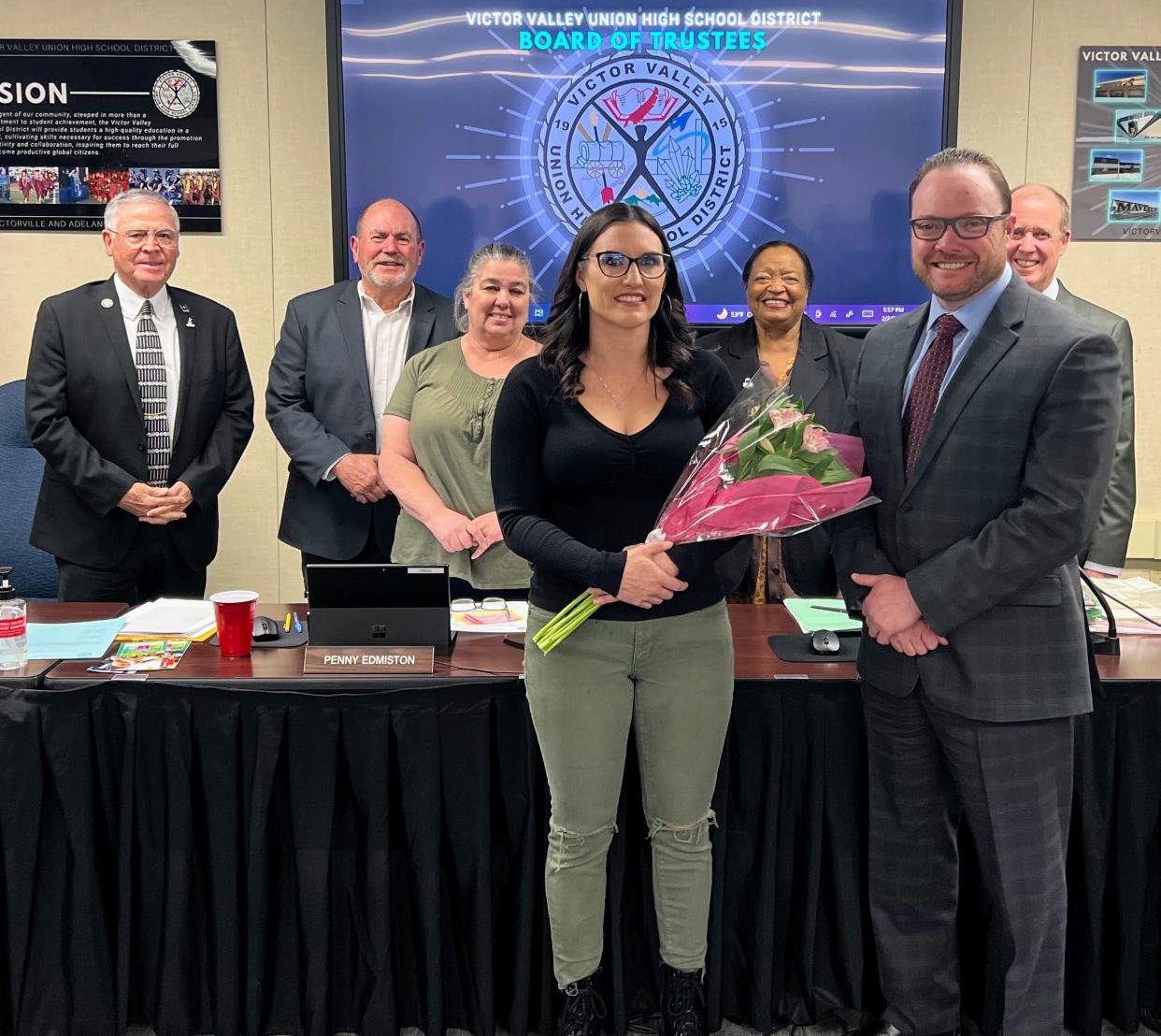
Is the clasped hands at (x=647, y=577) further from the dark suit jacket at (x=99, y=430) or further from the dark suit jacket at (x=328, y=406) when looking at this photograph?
the dark suit jacket at (x=99, y=430)

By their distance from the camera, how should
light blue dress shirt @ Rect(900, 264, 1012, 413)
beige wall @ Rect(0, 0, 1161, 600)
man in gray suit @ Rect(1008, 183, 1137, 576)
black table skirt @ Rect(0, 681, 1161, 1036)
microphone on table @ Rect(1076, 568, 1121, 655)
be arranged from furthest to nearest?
beige wall @ Rect(0, 0, 1161, 600) < man in gray suit @ Rect(1008, 183, 1137, 576) < microphone on table @ Rect(1076, 568, 1121, 655) < black table skirt @ Rect(0, 681, 1161, 1036) < light blue dress shirt @ Rect(900, 264, 1012, 413)

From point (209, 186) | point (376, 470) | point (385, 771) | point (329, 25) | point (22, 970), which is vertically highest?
point (329, 25)

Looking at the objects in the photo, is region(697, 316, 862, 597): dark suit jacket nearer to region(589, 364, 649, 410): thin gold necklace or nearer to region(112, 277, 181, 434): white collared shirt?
region(589, 364, 649, 410): thin gold necklace

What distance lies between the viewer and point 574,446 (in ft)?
→ 6.31

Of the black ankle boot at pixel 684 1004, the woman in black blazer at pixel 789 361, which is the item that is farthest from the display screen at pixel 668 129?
the black ankle boot at pixel 684 1004

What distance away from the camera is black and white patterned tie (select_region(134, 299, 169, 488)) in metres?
3.34

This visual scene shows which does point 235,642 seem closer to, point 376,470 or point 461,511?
point 461,511

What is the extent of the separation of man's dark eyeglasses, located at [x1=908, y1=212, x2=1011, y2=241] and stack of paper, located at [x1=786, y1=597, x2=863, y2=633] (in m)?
0.90

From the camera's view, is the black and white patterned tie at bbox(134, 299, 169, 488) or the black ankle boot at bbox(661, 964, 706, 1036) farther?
the black and white patterned tie at bbox(134, 299, 169, 488)

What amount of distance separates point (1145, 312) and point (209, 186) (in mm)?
3677

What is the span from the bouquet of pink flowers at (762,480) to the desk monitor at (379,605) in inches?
24.7

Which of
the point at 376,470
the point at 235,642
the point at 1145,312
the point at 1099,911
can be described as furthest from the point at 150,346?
the point at 1145,312

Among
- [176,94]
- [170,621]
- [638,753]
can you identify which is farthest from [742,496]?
[176,94]

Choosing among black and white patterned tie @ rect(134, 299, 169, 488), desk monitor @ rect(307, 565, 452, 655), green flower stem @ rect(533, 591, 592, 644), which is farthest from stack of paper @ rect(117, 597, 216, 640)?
green flower stem @ rect(533, 591, 592, 644)
